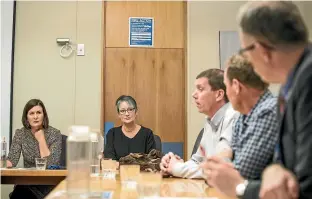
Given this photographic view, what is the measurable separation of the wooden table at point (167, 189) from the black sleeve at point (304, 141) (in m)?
0.58

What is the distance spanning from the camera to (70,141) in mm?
1222

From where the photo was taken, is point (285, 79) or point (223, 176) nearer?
point (285, 79)

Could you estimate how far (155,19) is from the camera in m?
4.20

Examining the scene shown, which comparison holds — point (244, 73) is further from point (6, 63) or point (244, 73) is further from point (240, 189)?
point (6, 63)

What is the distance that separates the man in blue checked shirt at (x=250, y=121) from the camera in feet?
4.20

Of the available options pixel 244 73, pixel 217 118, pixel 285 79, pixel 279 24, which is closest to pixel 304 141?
pixel 285 79

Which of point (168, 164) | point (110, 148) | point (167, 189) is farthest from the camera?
point (110, 148)

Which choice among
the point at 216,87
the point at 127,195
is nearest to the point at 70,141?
the point at 127,195

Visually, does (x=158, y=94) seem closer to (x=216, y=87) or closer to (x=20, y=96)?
(x=20, y=96)

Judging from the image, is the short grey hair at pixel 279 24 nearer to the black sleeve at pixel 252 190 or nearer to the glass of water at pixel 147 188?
the black sleeve at pixel 252 190

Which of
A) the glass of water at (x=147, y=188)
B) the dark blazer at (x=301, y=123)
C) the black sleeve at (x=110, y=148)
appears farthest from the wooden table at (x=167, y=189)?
the black sleeve at (x=110, y=148)

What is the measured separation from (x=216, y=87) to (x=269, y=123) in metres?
0.95

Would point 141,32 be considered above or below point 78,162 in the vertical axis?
above

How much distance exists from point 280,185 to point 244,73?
0.68m
